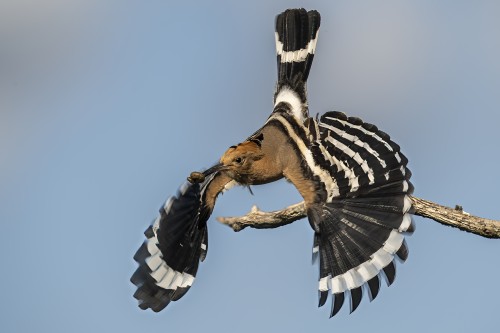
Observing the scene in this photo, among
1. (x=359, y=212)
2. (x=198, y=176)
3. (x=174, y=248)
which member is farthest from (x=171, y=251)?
(x=359, y=212)

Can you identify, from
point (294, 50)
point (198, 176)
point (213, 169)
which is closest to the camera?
point (198, 176)

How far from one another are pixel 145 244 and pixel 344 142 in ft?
4.37

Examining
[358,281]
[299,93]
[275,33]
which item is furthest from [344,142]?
[275,33]

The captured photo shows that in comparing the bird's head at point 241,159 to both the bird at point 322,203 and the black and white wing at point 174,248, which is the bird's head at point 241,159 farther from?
the black and white wing at point 174,248

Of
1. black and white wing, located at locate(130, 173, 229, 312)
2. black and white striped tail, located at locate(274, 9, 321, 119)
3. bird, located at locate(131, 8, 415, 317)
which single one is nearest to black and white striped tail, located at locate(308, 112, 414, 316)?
bird, located at locate(131, 8, 415, 317)

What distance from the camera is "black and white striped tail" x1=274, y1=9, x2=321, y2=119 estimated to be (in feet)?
24.4

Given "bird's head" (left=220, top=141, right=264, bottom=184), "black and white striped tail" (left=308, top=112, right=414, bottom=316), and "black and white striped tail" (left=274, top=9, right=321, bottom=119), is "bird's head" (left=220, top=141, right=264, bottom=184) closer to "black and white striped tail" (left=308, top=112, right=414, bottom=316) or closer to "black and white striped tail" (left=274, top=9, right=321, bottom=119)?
"black and white striped tail" (left=308, top=112, right=414, bottom=316)

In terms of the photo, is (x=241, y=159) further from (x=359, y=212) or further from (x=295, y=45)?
(x=295, y=45)

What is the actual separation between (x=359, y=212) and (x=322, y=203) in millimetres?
211

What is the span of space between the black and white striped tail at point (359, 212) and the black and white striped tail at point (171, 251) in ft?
2.66

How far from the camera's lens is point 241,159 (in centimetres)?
656

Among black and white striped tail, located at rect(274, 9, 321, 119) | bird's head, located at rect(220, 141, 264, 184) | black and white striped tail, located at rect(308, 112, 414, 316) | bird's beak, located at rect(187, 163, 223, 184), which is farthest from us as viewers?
black and white striped tail, located at rect(274, 9, 321, 119)

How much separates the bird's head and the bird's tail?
0.93m

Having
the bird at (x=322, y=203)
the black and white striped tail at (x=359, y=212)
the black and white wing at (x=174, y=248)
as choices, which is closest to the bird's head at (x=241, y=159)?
the bird at (x=322, y=203)
